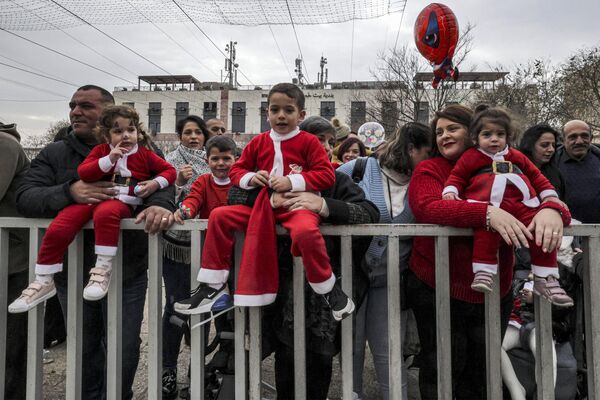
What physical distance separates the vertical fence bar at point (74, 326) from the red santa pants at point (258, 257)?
2.49ft

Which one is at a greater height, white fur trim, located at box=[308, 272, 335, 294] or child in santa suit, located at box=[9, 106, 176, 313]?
child in santa suit, located at box=[9, 106, 176, 313]

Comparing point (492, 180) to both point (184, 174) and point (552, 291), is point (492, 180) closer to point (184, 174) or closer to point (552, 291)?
point (552, 291)

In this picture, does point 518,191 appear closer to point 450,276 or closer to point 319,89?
point 450,276

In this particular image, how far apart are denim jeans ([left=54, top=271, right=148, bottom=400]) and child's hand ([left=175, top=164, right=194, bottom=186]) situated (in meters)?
1.23

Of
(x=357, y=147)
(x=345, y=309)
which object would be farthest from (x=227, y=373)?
(x=357, y=147)

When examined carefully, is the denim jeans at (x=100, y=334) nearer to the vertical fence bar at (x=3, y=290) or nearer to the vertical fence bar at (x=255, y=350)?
the vertical fence bar at (x=3, y=290)

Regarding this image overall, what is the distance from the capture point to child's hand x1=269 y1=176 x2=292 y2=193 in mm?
1957

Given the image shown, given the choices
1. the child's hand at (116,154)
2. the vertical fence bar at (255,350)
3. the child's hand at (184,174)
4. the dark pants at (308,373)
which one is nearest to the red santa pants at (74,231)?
the child's hand at (116,154)

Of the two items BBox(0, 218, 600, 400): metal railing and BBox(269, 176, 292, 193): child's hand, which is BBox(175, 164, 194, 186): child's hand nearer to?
BBox(0, 218, 600, 400): metal railing

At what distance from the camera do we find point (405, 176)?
2.57 m

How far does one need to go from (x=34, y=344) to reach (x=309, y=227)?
65.2 inches

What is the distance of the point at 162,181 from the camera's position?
2.34 metres

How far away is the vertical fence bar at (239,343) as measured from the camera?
78.6 inches

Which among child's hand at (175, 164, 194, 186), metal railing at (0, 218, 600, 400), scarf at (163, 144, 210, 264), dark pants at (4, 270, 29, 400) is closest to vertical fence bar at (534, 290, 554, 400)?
metal railing at (0, 218, 600, 400)
